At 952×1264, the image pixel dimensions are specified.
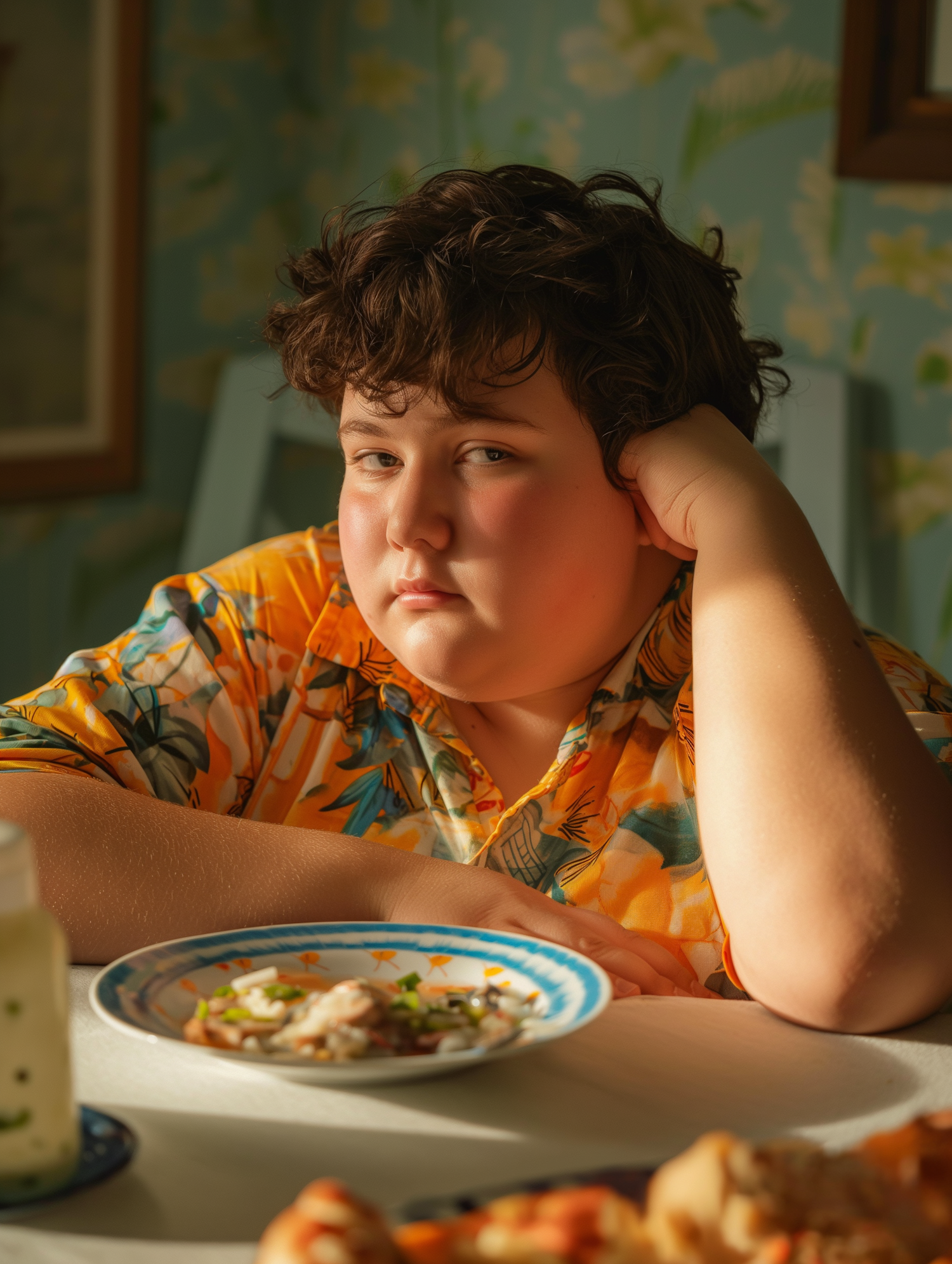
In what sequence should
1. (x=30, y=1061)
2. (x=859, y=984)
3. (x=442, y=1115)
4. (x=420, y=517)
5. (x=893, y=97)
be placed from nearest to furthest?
(x=30, y=1061) → (x=442, y=1115) → (x=859, y=984) → (x=420, y=517) → (x=893, y=97)

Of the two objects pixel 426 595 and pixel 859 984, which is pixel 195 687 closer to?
pixel 426 595

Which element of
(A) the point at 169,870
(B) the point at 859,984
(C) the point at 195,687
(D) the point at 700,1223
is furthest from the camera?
(C) the point at 195,687

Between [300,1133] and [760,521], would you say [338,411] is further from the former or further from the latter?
[300,1133]

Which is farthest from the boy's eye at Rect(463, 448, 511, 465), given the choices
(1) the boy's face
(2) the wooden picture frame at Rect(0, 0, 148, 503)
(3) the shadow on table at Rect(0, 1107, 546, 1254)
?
(2) the wooden picture frame at Rect(0, 0, 148, 503)

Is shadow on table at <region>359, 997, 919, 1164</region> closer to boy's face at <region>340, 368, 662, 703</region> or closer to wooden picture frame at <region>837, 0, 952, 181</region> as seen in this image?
boy's face at <region>340, 368, 662, 703</region>

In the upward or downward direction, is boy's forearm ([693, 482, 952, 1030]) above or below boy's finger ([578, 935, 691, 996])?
above

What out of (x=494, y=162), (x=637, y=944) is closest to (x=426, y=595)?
(x=637, y=944)

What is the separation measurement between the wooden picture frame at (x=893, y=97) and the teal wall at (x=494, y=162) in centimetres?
4

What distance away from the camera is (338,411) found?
125 centimetres

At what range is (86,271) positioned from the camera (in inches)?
→ 94.7

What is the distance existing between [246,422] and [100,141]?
589 mm

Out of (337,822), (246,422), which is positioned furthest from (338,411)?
(246,422)

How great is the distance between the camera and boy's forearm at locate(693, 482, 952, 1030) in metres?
0.72

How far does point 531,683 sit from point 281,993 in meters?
0.47
